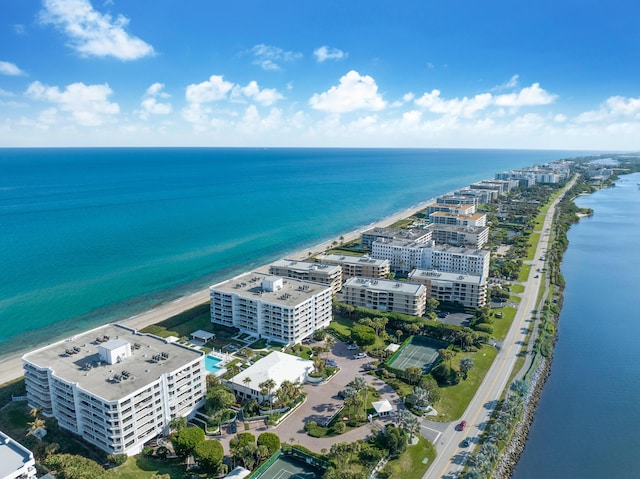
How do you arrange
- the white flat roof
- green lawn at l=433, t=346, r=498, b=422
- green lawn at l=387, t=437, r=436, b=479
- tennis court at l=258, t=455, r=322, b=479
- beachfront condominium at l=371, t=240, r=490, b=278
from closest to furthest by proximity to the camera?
tennis court at l=258, t=455, r=322, b=479
green lawn at l=387, t=437, r=436, b=479
green lawn at l=433, t=346, r=498, b=422
the white flat roof
beachfront condominium at l=371, t=240, r=490, b=278

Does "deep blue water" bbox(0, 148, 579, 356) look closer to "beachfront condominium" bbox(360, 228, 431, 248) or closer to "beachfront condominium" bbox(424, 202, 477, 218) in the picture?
"beachfront condominium" bbox(360, 228, 431, 248)

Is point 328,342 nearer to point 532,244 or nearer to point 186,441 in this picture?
point 186,441

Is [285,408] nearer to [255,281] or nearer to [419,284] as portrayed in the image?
[255,281]

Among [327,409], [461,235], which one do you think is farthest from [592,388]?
[461,235]

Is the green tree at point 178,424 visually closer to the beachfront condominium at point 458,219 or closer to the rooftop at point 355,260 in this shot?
the rooftop at point 355,260

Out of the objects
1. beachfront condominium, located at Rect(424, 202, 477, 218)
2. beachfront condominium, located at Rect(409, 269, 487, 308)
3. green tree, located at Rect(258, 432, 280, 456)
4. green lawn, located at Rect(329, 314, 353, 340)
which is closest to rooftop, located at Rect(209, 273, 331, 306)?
green lawn, located at Rect(329, 314, 353, 340)
